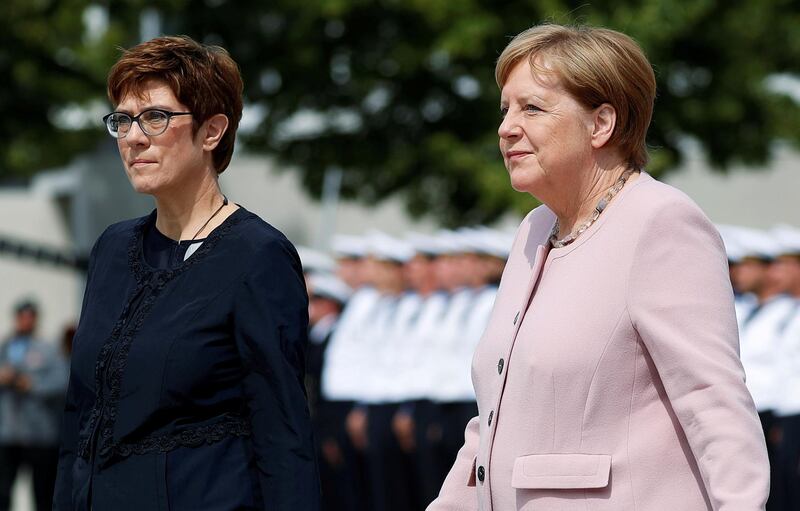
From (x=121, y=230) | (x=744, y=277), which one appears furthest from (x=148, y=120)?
(x=744, y=277)

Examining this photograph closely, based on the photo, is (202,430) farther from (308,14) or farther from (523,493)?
(308,14)

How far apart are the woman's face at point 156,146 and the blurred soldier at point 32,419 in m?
9.66

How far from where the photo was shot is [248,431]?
12.4 feet

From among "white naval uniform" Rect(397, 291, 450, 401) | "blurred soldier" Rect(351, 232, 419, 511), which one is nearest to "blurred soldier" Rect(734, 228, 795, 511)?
"white naval uniform" Rect(397, 291, 450, 401)

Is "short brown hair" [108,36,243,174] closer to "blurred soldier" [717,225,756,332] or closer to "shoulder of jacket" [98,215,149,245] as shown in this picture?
"shoulder of jacket" [98,215,149,245]

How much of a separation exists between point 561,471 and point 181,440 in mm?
916

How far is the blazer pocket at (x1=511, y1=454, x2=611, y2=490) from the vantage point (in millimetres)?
3379

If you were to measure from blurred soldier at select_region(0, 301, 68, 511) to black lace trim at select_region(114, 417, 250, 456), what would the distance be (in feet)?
32.2

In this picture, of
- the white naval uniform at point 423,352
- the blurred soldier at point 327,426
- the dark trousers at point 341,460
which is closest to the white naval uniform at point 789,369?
the white naval uniform at point 423,352

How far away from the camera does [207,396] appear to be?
12.3 ft

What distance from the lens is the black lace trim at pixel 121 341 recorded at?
379 centimetres

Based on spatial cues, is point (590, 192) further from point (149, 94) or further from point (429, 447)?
point (429, 447)

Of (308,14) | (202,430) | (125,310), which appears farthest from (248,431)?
(308,14)

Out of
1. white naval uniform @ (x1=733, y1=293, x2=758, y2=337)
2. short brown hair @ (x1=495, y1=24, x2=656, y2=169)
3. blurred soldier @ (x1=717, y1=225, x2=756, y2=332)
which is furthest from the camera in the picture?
blurred soldier @ (x1=717, y1=225, x2=756, y2=332)
